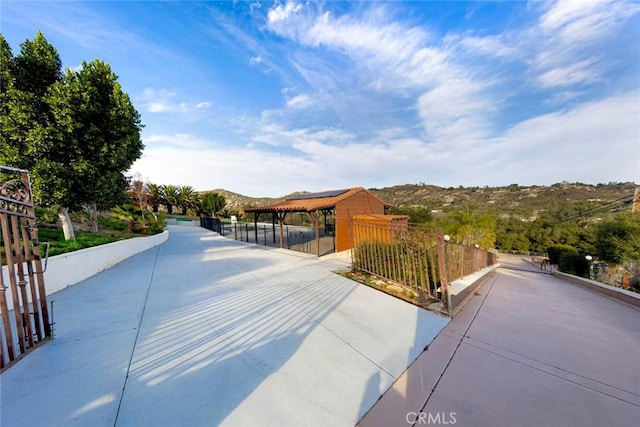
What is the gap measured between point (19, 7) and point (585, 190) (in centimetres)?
7379

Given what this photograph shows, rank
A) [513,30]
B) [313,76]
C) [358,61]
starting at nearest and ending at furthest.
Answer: [513,30]
[358,61]
[313,76]

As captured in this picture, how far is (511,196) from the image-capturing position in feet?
167

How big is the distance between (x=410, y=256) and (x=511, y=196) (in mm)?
62077

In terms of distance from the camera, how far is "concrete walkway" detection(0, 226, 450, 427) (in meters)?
1.86

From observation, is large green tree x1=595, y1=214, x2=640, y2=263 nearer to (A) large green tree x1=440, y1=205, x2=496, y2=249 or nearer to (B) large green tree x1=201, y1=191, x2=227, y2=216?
(A) large green tree x1=440, y1=205, x2=496, y2=249

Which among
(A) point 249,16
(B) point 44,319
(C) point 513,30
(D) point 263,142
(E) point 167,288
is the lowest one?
(E) point 167,288

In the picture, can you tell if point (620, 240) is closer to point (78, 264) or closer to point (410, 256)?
point (410, 256)

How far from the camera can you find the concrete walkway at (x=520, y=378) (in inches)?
70.0

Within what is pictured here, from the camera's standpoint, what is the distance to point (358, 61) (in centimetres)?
1063

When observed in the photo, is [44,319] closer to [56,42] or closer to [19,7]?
[19,7]

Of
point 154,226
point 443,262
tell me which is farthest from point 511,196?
point 154,226

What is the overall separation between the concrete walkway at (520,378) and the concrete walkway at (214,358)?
234mm

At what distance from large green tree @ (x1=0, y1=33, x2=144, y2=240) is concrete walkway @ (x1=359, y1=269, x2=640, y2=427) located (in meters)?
8.71

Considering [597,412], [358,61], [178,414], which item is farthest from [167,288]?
[358,61]
